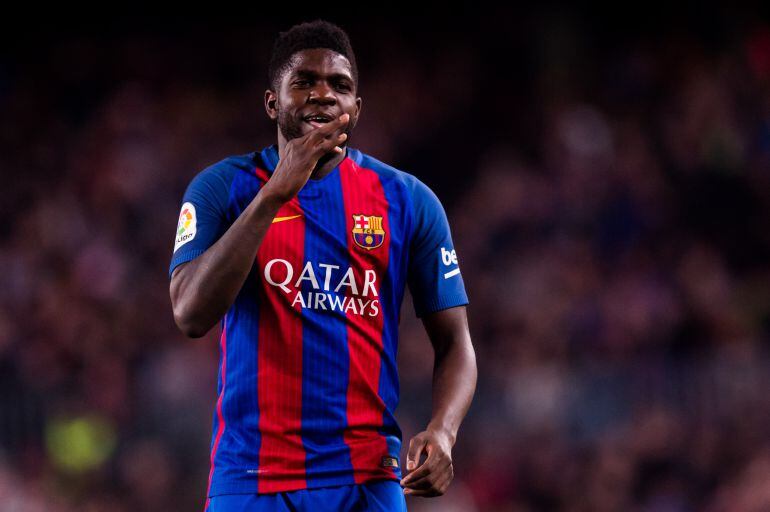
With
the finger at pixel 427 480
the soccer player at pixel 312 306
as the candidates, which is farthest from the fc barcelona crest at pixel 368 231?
the finger at pixel 427 480

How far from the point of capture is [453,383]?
3.47m

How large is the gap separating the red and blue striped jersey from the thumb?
248mm

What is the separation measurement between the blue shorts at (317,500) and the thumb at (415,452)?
0.84ft

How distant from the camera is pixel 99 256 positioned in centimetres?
1101

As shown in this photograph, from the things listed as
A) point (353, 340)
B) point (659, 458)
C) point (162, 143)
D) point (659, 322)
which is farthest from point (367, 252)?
point (162, 143)

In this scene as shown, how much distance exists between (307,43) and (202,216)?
61cm

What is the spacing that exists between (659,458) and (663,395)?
545 mm

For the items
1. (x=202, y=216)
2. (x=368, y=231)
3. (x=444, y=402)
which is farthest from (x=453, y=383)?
(x=202, y=216)

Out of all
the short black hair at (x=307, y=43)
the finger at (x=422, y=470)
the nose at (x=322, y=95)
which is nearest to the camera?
the finger at (x=422, y=470)

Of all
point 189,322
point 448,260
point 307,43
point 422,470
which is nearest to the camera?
point 422,470

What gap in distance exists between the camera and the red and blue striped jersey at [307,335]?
3.30 m

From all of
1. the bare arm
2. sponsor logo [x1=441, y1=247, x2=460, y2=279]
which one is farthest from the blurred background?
the bare arm

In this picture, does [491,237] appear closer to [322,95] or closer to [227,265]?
[322,95]

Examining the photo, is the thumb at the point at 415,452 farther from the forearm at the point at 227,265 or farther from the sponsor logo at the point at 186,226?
the sponsor logo at the point at 186,226
